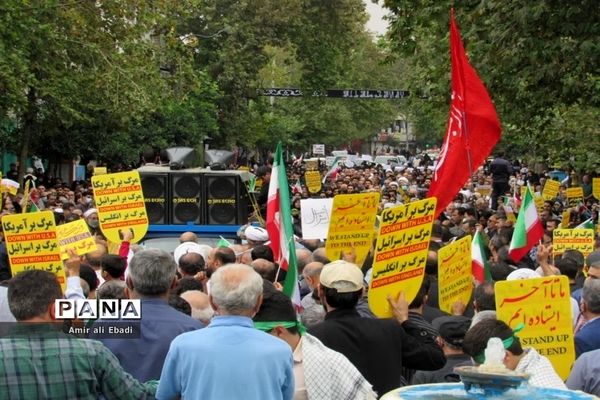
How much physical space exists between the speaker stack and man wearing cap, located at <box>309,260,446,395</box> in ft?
37.8

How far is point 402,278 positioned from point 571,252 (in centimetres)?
380

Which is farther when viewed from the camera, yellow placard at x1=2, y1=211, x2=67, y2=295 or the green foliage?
the green foliage

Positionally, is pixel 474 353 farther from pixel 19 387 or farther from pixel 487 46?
pixel 487 46

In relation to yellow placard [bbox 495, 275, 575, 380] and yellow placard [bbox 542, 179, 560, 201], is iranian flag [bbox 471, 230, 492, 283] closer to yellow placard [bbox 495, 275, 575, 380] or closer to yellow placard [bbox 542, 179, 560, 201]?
yellow placard [bbox 495, 275, 575, 380]

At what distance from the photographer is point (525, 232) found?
1324 cm

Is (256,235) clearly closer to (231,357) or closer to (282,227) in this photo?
(282,227)

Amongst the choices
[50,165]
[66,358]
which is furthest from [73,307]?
[50,165]

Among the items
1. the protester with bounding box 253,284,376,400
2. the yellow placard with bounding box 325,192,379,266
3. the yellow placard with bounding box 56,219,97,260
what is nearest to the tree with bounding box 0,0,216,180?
the yellow placard with bounding box 56,219,97,260

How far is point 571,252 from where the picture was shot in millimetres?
11391

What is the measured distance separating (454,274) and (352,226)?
8.32ft

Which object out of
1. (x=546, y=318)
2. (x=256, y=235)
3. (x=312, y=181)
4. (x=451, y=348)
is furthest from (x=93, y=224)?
(x=312, y=181)

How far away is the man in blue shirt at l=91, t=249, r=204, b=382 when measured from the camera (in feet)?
19.7

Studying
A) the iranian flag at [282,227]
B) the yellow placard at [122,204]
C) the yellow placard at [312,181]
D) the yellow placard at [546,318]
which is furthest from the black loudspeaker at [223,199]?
the yellow placard at [312,181]

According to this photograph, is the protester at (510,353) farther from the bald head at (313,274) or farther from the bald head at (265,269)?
the bald head at (265,269)
